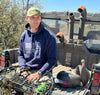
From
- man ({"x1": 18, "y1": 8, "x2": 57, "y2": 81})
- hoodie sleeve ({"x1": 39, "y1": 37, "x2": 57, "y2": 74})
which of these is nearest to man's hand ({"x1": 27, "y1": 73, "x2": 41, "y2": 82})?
man ({"x1": 18, "y1": 8, "x2": 57, "y2": 81})

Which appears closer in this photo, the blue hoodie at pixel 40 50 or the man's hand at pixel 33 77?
the man's hand at pixel 33 77

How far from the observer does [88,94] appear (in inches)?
117

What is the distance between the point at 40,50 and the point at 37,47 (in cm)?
7

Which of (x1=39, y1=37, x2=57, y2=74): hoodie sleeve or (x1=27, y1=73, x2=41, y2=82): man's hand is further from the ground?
(x1=39, y1=37, x2=57, y2=74): hoodie sleeve

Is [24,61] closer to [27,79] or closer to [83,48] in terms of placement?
[27,79]

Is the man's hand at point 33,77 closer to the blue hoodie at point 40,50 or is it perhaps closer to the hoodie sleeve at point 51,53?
the blue hoodie at point 40,50

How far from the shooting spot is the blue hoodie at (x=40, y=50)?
6.90 ft

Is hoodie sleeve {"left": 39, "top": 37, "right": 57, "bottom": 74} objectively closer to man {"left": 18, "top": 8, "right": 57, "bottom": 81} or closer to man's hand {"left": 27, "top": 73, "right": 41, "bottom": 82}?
man {"left": 18, "top": 8, "right": 57, "bottom": 81}

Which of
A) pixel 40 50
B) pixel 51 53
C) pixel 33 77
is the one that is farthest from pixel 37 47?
pixel 33 77

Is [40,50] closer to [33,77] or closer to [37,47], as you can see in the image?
[37,47]

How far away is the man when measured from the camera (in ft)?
6.76

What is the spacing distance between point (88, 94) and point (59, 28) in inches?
184

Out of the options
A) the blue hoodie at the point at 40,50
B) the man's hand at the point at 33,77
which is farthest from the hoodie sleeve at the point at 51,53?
the man's hand at the point at 33,77

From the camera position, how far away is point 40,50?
2.10 meters
